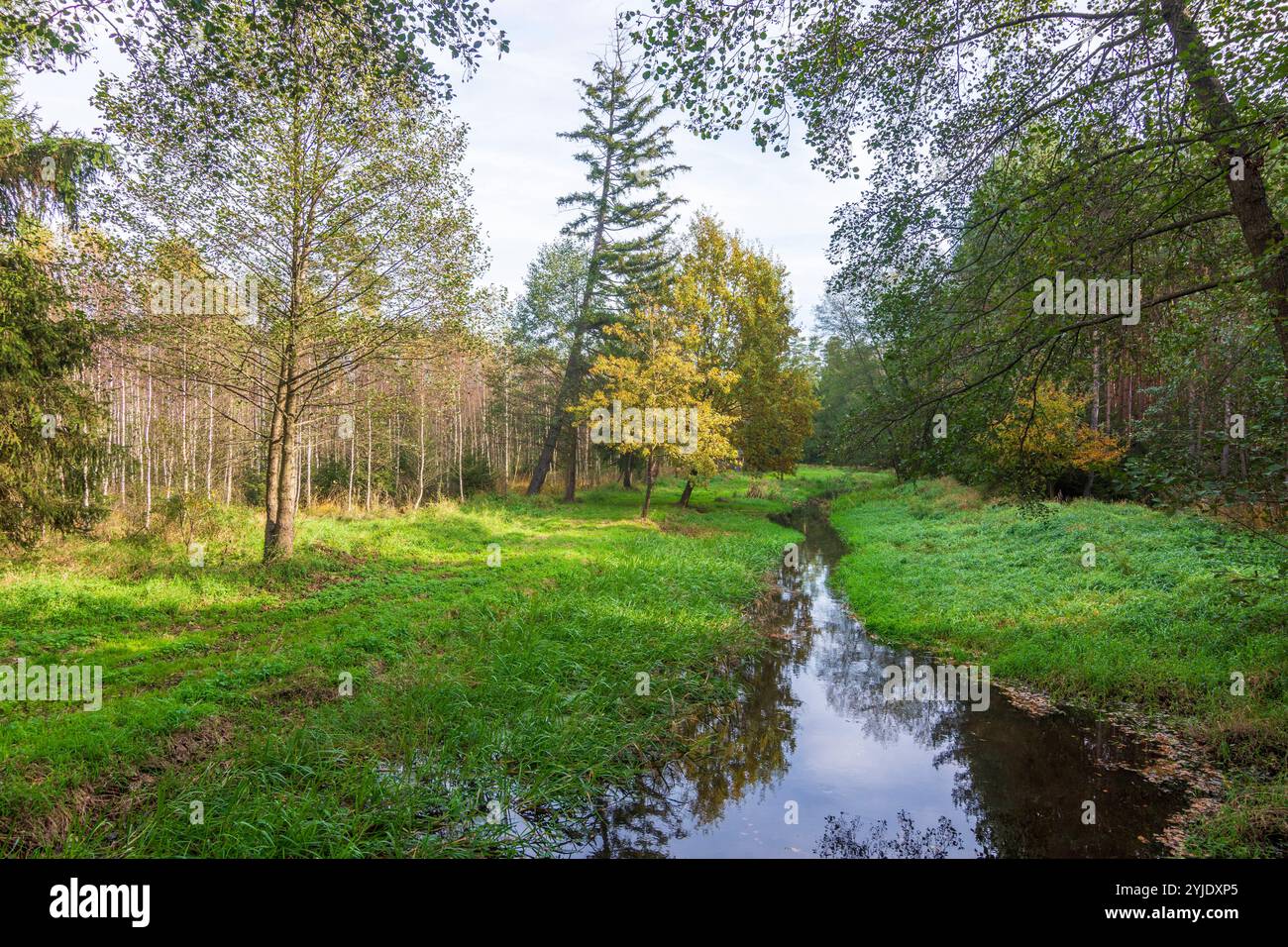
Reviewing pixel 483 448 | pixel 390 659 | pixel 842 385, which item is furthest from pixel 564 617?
pixel 842 385

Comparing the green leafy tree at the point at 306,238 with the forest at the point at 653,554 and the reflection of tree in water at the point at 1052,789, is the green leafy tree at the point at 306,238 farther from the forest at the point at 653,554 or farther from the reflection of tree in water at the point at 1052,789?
the reflection of tree in water at the point at 1052,789

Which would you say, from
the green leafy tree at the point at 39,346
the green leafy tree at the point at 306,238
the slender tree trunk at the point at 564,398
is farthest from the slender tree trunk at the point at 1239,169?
the slender tree trunk at the point at 564,398

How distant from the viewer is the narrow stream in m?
5.04

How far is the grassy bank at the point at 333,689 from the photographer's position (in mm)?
4402

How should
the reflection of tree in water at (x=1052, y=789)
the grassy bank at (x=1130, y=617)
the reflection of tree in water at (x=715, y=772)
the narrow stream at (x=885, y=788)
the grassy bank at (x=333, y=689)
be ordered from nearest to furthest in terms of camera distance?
1. the grassy bank at (x=333, y=689)
2. the reflection of tree in water at (x=1052, y=789)
3. the narrow stream at (x=885, y=788)
4. the reflection of tree in water at (x=715, y=772)
5. the grassy bank at (x=1130, y=617)

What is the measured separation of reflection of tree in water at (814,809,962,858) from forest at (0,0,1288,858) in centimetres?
4

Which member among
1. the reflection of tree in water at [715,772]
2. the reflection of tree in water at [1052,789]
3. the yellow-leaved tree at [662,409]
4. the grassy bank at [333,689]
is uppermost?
the yellow-leaved tree at [662,409]

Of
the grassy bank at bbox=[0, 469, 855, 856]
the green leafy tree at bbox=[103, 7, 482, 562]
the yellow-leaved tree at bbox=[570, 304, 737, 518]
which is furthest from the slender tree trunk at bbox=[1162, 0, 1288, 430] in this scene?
the yellow-leaved tree at bbox=[570, 304, 737, 518]

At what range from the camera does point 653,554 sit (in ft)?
50.8

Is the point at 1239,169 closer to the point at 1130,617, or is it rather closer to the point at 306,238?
the point at 1130,617

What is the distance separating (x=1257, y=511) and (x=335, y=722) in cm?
999

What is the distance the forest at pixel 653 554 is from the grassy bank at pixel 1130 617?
7 centimetres

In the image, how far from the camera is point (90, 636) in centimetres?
715

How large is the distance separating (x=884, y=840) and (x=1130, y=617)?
670cm
